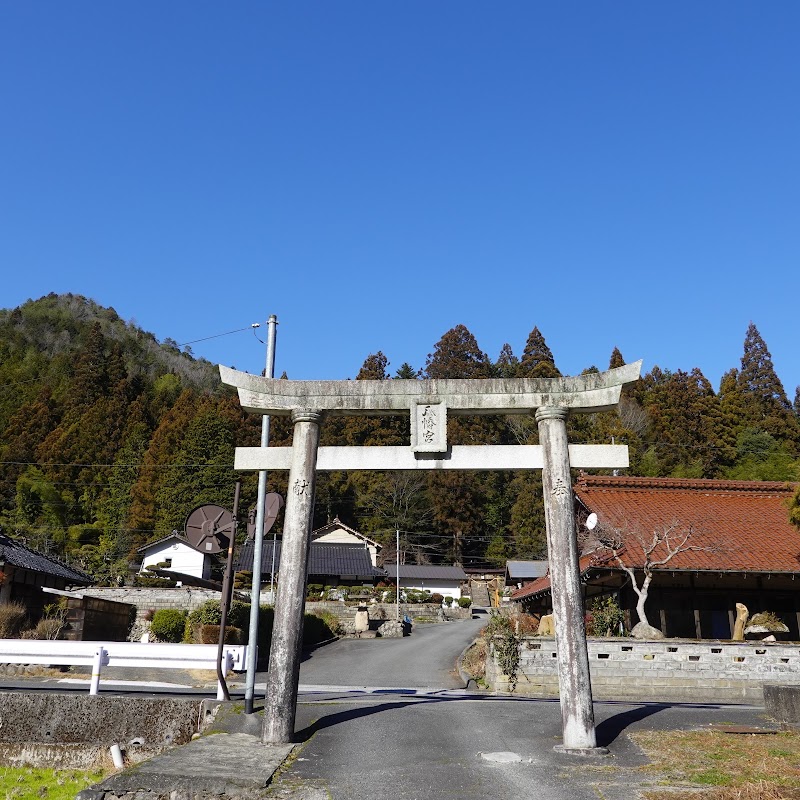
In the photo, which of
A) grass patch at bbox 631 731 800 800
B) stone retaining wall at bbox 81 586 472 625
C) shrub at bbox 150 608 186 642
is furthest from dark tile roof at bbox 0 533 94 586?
grass patch at bbox 631 731 800 800

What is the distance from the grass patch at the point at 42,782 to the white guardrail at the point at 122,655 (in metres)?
1.38

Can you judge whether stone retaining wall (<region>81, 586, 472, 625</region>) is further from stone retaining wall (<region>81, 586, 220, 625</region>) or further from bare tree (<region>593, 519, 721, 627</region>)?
bare tree (<region>593, 519, 721, 627</region>)

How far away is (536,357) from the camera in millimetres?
Result: 69750

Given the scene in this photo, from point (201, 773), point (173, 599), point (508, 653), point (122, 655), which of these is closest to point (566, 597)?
point (201, 773)

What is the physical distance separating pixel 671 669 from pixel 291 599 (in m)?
10.3

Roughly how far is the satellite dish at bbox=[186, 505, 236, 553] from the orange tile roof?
9744mm

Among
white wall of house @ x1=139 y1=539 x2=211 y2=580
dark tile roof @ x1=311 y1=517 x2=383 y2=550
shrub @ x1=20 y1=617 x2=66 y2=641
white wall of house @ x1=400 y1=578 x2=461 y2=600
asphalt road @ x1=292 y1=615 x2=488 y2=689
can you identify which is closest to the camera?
asphalt road @ x1=292 y1=615 x2=488 y2=689

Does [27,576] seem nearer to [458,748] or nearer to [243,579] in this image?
[243,579]

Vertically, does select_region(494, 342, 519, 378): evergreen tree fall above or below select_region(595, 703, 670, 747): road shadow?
above

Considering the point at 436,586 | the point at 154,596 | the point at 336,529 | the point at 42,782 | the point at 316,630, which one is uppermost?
the point at 336,529

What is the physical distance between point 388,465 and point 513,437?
57.8 meters

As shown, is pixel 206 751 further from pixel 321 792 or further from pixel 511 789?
pixel 511 789

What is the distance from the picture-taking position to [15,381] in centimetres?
8131

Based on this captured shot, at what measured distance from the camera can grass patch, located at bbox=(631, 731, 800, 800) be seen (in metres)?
5.89
